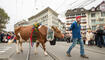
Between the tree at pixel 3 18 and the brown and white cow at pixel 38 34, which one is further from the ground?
the tree at pixel 3 18

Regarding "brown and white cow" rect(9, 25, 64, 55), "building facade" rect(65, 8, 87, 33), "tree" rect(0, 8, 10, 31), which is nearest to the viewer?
"brown and white cow" rect(9, 25, 64, 55)

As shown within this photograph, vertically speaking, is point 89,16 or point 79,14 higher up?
point 79,14

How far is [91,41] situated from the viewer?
42.9 feet

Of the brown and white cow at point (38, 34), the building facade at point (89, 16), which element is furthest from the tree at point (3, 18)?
the brown and white cow at point (38, 34)

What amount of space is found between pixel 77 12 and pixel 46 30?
58.5 m

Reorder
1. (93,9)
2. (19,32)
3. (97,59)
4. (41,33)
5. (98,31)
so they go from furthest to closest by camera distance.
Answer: (93,9)
(98,31)
(19,32)
(41,33)
(97,59)

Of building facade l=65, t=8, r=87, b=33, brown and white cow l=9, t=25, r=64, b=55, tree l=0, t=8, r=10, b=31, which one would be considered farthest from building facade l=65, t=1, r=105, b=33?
brown and white cow l=9, t=25, r=64, b=55

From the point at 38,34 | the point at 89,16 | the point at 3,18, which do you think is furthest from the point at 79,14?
the point at 38,34

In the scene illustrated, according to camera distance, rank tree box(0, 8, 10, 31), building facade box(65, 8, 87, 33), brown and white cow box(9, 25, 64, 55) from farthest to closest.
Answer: building facade box(65, 8, 87, 33)
tree box(0, 8, 10, 31)
brown and white cow box(9, 25, 64, 55)

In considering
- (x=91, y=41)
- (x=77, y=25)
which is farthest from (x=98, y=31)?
(x=77, y=25)

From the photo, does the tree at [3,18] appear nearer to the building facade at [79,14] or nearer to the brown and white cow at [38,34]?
the building facade at [79,14]

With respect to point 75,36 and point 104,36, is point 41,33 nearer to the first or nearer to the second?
point 75,36

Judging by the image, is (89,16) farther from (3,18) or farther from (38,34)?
(38,34)

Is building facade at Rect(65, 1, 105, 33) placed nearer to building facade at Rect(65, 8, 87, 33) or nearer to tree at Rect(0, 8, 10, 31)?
building facade at Rect(65, 8, 87, 33)
